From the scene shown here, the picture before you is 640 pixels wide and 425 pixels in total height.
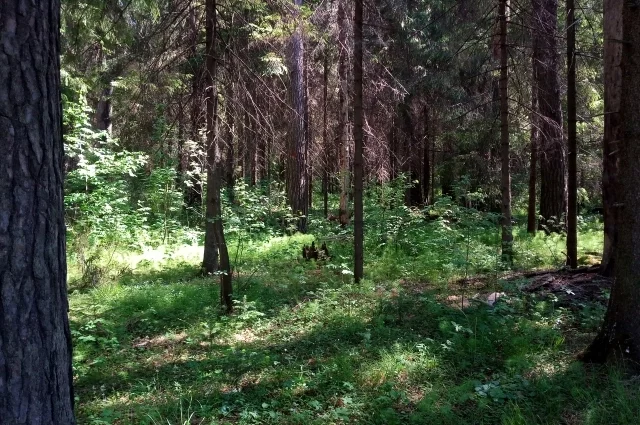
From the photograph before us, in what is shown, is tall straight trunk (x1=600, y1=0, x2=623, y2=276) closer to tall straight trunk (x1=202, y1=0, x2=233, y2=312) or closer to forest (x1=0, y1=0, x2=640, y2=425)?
forest (x1=0, y1=0, x2=640, y2=425)

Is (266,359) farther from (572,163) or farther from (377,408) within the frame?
(572,163)

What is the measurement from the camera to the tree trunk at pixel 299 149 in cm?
1434

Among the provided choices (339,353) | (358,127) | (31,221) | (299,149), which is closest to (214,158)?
(358,127)

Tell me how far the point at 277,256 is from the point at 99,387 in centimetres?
634

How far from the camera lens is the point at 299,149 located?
571 inches

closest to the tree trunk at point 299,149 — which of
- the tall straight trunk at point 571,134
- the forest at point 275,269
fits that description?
the forest at point 275,269

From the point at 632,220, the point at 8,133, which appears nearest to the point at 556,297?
the point at 632,220

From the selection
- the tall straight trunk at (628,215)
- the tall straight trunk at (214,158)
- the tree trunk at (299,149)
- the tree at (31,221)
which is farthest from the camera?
the tree trunk at (299,149)

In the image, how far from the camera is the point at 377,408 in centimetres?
403

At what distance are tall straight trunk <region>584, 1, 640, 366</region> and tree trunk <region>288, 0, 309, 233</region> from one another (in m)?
10.3

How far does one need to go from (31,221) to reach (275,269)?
25.2 ft

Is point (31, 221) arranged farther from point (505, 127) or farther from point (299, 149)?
point (299, 149)

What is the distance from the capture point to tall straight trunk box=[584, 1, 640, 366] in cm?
427

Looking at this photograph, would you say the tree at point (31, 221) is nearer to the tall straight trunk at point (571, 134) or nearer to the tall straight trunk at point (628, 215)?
the tall straight trunk at point (628, 215)
